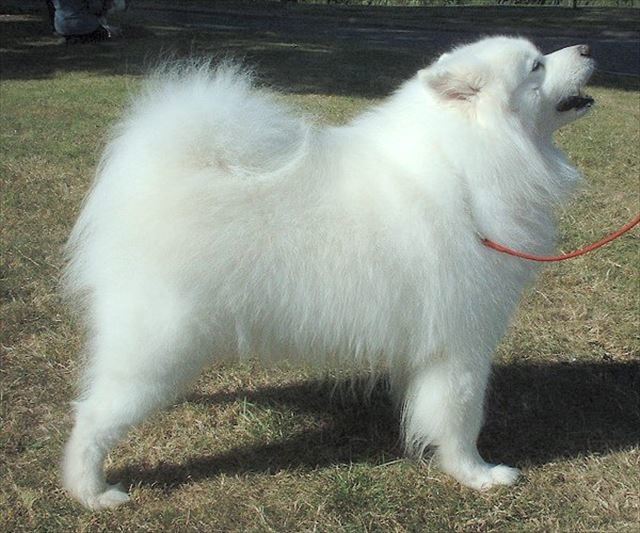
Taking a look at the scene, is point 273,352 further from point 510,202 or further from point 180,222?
point 510,202

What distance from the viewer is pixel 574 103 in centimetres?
259

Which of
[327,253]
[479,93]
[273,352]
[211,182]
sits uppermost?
[479,93]

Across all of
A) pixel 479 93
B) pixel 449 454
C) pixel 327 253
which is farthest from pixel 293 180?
pixel 449 454

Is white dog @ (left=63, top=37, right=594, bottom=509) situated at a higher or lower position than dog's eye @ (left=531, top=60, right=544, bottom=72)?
lower

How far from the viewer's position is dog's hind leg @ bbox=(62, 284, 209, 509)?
89.7 inches

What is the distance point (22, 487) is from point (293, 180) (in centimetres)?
155

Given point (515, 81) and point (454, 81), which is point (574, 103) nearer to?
point (515, 81)

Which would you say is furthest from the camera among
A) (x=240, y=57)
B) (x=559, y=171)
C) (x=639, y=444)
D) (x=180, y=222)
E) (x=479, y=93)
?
(x=240, y=57)

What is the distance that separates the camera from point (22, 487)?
2736mm

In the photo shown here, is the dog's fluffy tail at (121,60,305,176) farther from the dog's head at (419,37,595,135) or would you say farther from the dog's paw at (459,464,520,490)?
the dog's paw at (459,464,520,490)

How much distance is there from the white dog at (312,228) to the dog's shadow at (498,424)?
1.81 ft

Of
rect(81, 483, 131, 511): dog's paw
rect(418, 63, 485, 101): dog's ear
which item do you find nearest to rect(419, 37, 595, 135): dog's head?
rect(418, 63, 485, 101): dog's ear

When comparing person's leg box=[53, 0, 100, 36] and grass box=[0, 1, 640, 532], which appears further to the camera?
person's leg box=[53, 0, 100, 36]

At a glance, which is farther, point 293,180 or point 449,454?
point 449,454
